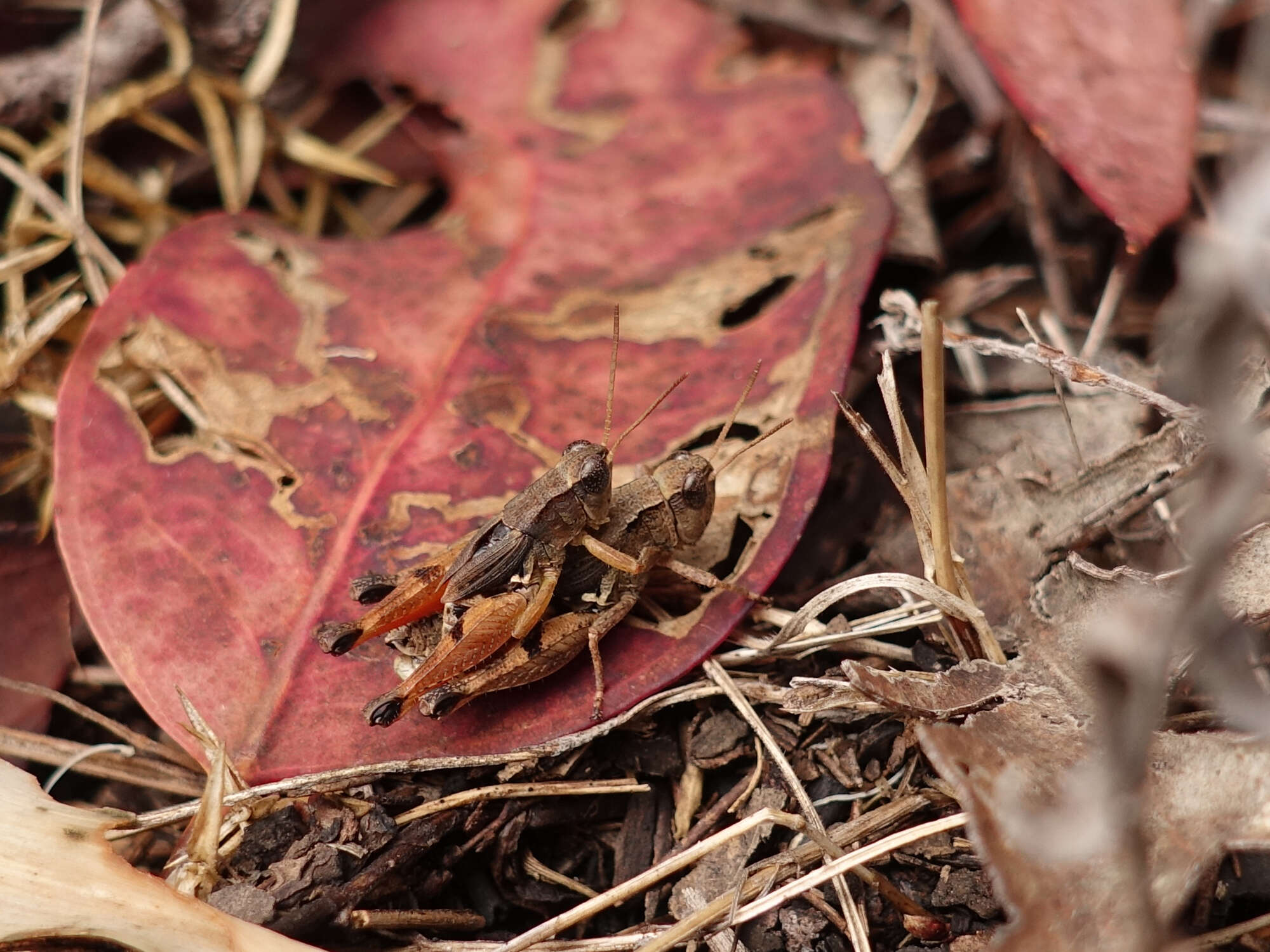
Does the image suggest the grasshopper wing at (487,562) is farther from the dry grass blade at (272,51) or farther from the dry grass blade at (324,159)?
the dry grass blade at (272,51)

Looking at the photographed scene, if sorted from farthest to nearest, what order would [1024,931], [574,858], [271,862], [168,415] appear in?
[168,415] → [574,858] → [271,862] → [1024,931]

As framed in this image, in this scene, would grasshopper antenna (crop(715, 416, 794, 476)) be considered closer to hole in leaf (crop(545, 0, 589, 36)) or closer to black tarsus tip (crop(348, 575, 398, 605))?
black tarsus tip (crop(348, 575, 398, 605))

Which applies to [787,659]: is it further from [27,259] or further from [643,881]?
[27,259]

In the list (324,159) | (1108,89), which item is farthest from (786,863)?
(324,159)

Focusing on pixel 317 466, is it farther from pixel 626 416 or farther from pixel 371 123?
pixel 371 123

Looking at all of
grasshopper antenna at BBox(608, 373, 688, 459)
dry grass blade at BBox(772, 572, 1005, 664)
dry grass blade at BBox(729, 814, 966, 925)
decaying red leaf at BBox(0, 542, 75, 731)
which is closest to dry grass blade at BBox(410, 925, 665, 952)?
dry grass blade at BBox(729, 814, 966, 925)

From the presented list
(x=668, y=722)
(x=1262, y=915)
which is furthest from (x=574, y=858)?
(x=1262, y=915)
